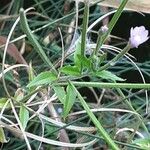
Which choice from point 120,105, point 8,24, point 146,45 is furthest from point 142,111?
point 8,24

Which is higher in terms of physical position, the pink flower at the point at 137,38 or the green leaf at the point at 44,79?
the pink flower at the point at 137,38

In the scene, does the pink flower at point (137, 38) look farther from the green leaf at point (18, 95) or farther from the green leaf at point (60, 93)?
the green leaf at point (18, 95)

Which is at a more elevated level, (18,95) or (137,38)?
(137,38)

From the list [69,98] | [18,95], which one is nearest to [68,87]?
[69,98]

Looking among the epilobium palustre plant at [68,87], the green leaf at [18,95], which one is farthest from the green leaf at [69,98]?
the green leaf at [18,95]

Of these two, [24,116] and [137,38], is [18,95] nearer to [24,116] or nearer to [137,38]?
[24,116]

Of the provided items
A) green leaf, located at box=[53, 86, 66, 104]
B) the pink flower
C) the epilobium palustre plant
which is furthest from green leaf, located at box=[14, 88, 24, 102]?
the pink flower

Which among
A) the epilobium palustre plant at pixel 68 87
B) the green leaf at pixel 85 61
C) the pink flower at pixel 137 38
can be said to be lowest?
the epilobium palustre plant at pixel 68 87

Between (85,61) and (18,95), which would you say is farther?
(18,95)
